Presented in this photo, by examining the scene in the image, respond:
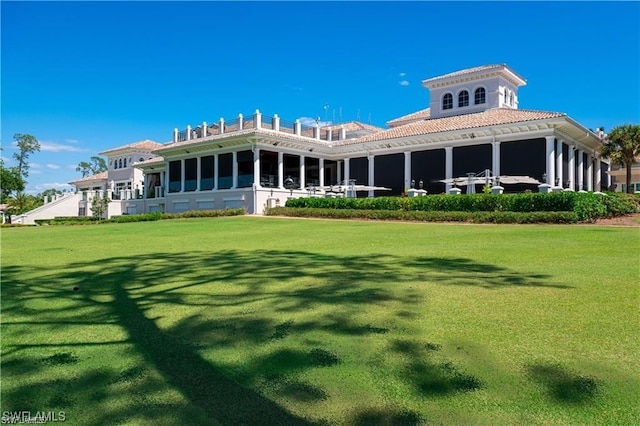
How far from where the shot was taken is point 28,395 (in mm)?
3221

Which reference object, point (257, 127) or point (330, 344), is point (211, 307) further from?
point (257, 127)

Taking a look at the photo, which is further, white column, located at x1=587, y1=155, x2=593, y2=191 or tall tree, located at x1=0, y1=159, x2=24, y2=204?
tall tree, located at x1=0, y1=159, x2=24, y2=204

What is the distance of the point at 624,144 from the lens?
103 ft

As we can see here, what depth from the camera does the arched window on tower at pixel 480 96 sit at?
33.4m

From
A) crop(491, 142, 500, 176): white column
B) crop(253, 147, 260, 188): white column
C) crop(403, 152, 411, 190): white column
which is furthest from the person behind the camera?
crop(253, 147, 260, 188): white column

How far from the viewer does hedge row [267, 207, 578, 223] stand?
17.1 m

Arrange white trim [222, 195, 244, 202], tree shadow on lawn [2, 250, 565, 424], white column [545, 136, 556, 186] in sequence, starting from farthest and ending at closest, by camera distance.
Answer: white trim [222, 195, 244, 202] → white column [545, 136, 556, 186] → tree shadow on lawn [2, 250, 565, 424]

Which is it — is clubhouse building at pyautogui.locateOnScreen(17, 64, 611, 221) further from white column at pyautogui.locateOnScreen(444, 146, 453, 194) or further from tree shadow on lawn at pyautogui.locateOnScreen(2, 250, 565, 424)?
tree shadow on lawn at pyautogui.locateOnScreen(2, 250, 565, 424)

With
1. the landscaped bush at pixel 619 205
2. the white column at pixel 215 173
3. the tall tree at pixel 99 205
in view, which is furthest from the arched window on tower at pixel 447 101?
the tall tree at pixel 99 205

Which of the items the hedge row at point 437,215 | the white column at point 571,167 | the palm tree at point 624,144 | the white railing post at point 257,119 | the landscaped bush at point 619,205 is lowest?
the hedge row at point 437,215

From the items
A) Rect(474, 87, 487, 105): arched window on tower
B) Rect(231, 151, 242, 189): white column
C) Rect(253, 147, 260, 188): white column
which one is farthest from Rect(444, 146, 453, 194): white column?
Rect(231, 151, 242, 189): white column

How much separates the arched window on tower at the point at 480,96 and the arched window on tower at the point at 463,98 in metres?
0.70

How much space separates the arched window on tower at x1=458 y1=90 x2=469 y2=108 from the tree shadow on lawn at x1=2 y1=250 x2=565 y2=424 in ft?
94.2

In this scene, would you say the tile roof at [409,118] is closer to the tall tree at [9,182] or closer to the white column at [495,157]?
the white column at [495,157]
